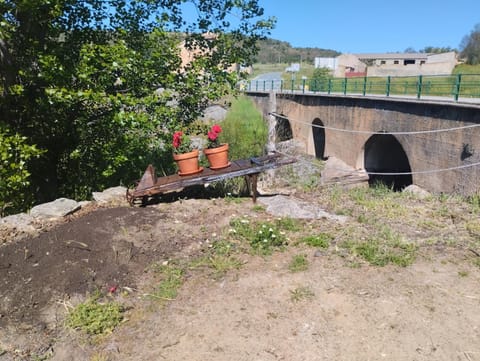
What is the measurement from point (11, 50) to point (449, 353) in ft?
22.8

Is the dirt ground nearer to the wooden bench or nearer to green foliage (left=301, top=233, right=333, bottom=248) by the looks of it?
green foliage (left=301, top=233, right=333, bottom=248)

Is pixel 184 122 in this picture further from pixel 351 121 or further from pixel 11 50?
pixel 351 121

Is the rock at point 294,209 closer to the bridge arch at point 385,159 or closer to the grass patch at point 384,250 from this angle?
the grass patch at point 384,250

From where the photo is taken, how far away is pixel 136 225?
5035 mm

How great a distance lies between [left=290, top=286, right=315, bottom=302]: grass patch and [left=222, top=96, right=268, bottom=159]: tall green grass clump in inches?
341

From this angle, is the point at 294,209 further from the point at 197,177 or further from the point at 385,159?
the point at 385,159

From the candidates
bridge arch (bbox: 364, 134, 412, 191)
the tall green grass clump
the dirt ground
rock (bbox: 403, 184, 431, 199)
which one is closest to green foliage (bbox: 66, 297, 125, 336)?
the dirt ground

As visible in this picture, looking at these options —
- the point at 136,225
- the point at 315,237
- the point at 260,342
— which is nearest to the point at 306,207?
the point at 315,237

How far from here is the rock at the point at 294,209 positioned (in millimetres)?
5703

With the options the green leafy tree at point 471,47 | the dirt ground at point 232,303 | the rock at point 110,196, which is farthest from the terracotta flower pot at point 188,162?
the green leafy tree at point 471,47

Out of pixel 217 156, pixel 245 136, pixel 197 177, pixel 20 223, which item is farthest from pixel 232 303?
pixel 245 136

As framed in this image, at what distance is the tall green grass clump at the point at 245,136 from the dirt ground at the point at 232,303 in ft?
26.9

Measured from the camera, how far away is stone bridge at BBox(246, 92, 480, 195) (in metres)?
10.1

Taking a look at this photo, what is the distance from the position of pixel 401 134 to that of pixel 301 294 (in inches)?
449
